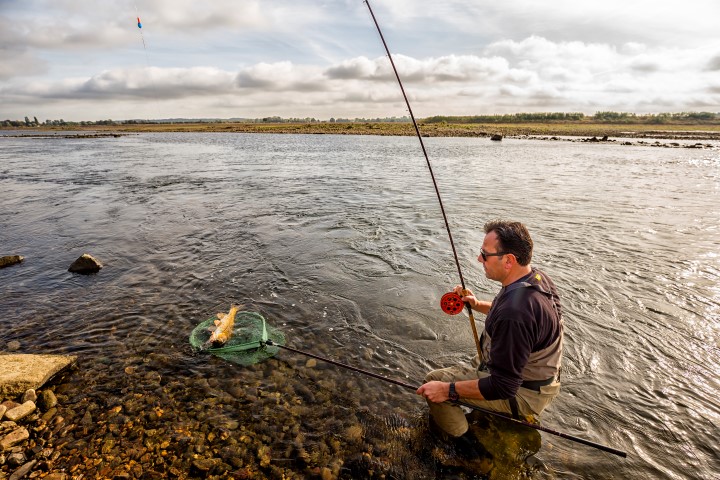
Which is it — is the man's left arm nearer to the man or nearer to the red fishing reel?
the man

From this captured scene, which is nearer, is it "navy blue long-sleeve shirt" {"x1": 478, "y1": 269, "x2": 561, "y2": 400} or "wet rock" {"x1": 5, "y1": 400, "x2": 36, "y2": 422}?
"navy blue long-sleeve shirt" {"x1": 478, "y1": 269, "x2": 561, "y2": 400}

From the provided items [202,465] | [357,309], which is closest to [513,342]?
[202,465]

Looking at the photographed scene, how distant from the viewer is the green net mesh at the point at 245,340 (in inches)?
240

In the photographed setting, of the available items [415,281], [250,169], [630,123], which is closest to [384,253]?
[415,281]

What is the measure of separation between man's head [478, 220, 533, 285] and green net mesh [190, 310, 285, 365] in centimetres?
407

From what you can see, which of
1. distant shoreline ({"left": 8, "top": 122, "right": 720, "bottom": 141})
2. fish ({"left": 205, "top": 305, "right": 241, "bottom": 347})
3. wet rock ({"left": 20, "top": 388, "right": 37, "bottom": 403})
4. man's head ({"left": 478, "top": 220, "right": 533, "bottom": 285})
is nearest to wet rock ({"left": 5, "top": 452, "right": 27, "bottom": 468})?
wet rock ({"left": 20, "top": 388, "right": 37, "bottom": 403})

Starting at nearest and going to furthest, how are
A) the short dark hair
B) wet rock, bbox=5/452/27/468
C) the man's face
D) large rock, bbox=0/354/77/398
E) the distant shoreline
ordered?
the short dark hair < the man's face < wet rock, bbox=5/452/27/468 < large rock, bbox=0/354/77/398 < the distant shoreline

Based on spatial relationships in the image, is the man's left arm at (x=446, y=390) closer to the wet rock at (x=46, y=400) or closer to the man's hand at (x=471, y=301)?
the man's hand at (x=471, y=301)

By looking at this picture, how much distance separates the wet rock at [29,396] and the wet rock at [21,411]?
9 centimetres

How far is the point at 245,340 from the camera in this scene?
21.7 ft

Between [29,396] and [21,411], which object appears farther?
[29,396]

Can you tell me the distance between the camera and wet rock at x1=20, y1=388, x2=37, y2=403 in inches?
192

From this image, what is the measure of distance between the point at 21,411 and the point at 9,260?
25.8 feet

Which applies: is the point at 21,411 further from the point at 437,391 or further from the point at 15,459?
the point at 437,391
